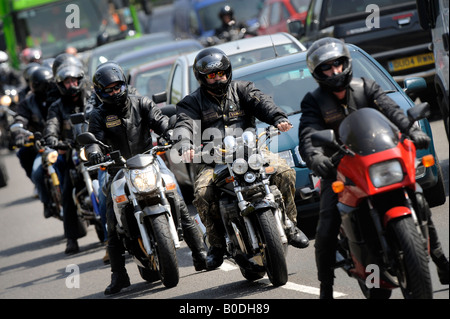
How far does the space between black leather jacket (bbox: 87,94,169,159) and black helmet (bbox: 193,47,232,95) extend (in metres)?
1.18

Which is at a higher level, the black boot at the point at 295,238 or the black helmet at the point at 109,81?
the black helmet at the point at 109,81

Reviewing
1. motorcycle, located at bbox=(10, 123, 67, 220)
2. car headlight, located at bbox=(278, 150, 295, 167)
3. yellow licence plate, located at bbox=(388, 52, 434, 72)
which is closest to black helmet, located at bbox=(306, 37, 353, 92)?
car headlight, located at bbox=(278, 150, 295, 167)

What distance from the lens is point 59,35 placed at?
29.2 m

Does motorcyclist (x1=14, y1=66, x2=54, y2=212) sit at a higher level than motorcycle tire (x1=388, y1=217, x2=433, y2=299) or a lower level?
higher

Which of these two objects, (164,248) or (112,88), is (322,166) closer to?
(164,248)

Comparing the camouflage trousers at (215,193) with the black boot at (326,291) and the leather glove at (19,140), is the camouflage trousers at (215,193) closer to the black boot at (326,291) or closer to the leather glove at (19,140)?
the black boot at (326,291)

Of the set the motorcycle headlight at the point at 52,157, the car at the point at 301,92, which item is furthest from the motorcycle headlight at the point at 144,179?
the motorcycle headlight at the point at 52,157

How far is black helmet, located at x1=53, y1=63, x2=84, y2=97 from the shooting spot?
11.7 m

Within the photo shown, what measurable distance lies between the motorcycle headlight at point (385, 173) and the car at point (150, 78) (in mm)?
9504

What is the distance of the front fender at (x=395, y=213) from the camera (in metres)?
5.65

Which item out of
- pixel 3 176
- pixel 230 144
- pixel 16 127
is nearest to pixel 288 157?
pixel 230 144

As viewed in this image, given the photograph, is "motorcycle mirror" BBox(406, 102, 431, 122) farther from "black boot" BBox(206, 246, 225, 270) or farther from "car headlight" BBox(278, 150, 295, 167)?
"car headlight" BBox(278, 150, 295, 167)
